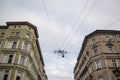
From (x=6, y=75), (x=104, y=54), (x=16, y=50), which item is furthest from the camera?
(x=104, y=54)

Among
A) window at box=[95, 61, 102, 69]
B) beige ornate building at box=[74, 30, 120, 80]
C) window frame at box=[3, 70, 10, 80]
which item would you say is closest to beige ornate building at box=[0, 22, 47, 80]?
window frame at box=[3, 70, 10, 80]

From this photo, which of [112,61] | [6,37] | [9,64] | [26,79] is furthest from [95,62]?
[6,37]

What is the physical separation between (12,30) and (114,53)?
2399cm

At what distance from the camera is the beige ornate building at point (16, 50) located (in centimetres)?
2769

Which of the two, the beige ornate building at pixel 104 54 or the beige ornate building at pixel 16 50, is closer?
the beige ornate building at pixel 16 50

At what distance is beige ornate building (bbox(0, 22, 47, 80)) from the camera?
27688 millimetres

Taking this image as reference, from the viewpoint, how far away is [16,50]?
1176 inches

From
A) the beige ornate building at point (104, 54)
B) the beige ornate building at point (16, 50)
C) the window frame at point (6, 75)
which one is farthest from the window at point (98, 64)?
the window frame at point (6, 75)

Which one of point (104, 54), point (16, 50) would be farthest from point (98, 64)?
point (16, 50)

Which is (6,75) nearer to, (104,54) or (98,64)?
(98,64)

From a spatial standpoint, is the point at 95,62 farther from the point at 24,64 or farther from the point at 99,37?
the point at 24,64

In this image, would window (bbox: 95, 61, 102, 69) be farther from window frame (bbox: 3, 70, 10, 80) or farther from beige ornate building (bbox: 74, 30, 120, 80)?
window frame (bbox: 3, 70, 10, 80)

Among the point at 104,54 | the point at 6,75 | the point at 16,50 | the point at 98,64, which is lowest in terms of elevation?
the point at 6,75

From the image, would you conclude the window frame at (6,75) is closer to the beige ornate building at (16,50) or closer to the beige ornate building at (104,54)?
the beige ornate building at (16,50)
